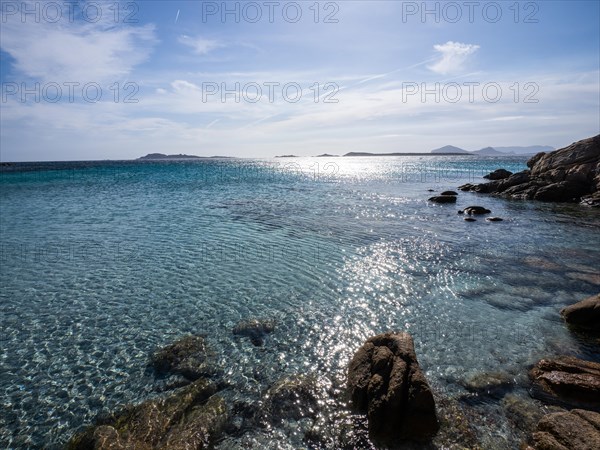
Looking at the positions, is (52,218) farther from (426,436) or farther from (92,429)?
(426,436)

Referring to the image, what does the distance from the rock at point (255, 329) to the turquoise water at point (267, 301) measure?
0.35 meters

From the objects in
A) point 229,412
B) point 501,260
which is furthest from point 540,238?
point 229,412

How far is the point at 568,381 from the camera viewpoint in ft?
26.2

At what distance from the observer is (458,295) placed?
1352 cm

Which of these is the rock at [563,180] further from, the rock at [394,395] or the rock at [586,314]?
the rock at [394,395]

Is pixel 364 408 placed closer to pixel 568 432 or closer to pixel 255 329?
pixel 568 432

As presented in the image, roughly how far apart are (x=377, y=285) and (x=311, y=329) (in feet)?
15.4

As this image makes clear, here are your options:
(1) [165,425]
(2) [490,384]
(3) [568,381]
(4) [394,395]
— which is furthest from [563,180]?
(1) [165,425]

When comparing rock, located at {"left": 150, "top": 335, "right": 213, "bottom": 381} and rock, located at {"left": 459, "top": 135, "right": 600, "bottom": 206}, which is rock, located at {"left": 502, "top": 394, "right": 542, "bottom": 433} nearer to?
rock, located at {"left": 150, "top": 335, "right": 213, "bottom": 381}

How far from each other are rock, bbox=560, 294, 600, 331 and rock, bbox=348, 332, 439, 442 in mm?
7245

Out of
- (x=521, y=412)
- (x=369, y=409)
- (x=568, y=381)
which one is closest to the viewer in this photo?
(x=369, y=409)

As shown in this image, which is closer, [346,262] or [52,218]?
[346,262]

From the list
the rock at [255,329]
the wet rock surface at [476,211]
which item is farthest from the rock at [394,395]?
the wet rock surface at [476,211]

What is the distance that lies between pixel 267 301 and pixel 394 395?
Answer: 6.99 m
